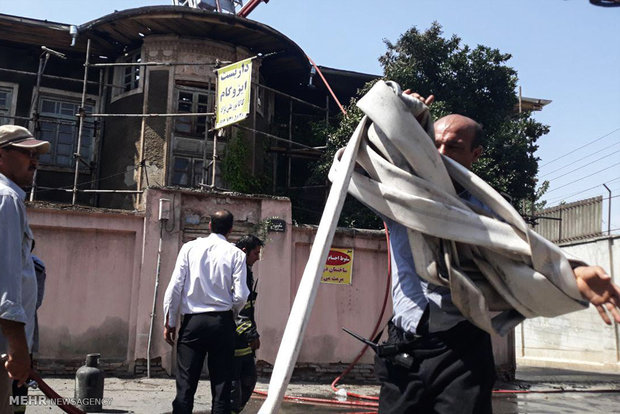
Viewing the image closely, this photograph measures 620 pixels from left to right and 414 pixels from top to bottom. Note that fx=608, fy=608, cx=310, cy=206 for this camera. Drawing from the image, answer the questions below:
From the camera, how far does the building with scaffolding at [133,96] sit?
1527 cm

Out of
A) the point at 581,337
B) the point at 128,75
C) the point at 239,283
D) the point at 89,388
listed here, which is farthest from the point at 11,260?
the point at 581,337

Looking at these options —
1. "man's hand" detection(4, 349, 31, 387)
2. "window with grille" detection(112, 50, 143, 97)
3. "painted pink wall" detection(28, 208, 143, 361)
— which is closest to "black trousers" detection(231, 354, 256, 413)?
"man's hand" detection(4, 349, 31, 387)

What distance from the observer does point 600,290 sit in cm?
181

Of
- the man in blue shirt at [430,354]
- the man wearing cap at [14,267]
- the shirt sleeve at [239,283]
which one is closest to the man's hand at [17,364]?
the man wearing cap at [14,267]

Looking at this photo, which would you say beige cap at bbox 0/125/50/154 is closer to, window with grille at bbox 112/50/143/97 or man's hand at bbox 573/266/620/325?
man's hand at bbox 573/266/620/325

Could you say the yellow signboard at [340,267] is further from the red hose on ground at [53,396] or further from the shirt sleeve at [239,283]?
the red hose on ground at [53,396]

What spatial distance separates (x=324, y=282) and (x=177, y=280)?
5584 mm

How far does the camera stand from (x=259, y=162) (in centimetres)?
1680

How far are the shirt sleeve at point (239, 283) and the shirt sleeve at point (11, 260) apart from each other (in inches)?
92.1

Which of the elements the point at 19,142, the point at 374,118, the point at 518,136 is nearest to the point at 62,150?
the point at 518,136

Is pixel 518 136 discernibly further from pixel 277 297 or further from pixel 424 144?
pixel 424 144

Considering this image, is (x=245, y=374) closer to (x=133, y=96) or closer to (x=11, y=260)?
(x=11, y=260)

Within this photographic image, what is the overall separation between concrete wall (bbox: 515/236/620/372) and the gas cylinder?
11.5 metres

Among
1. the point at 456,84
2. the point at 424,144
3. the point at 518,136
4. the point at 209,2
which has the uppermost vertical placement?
the point at 209,2
